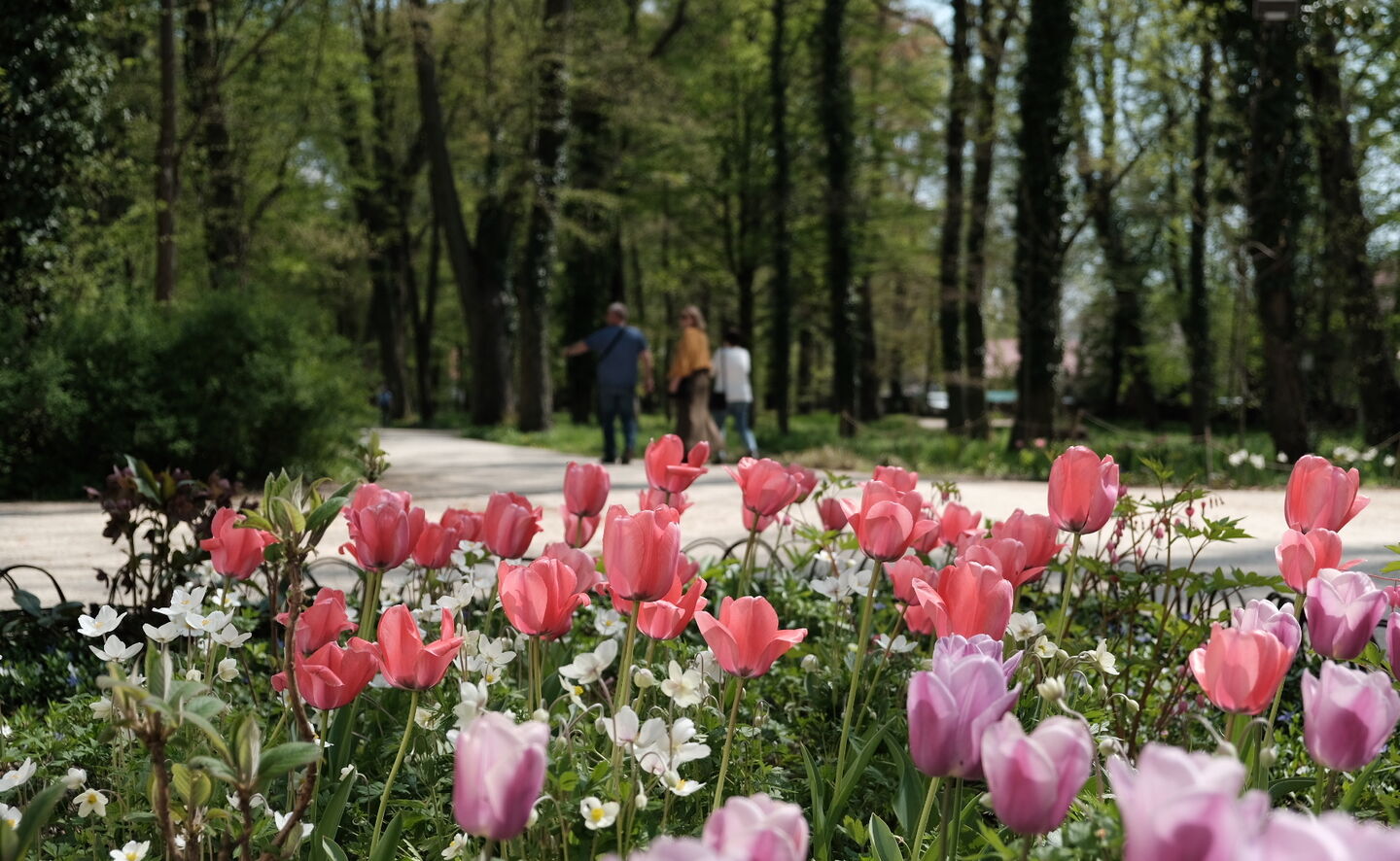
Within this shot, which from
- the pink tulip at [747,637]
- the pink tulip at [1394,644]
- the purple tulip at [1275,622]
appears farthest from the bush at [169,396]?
the pink tulip at [1394,644]

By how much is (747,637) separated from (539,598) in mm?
319

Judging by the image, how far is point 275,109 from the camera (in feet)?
69.5

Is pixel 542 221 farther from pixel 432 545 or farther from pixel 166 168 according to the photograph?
pixel 432 545

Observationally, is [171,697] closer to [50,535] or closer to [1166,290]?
[50,535]

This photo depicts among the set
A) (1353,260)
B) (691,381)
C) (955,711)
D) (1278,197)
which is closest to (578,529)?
(955,711)

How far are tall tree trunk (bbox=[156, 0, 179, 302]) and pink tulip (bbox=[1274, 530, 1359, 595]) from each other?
41.8 ft

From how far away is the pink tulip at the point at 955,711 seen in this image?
1.12m

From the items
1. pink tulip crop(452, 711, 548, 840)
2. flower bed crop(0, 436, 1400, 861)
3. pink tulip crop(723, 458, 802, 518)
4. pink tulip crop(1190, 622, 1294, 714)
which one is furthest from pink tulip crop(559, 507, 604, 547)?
pink tulip crop(452, 711, 548, 840)

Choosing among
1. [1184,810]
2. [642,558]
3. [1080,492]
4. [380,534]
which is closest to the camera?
[1184,810]

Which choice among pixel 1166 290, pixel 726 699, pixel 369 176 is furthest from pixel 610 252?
pixel 726 699

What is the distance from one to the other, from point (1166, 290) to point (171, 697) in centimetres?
3461

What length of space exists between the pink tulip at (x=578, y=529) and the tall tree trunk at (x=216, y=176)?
50.3 feet

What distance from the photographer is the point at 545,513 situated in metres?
8.12

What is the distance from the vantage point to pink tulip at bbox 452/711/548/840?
0.87m
